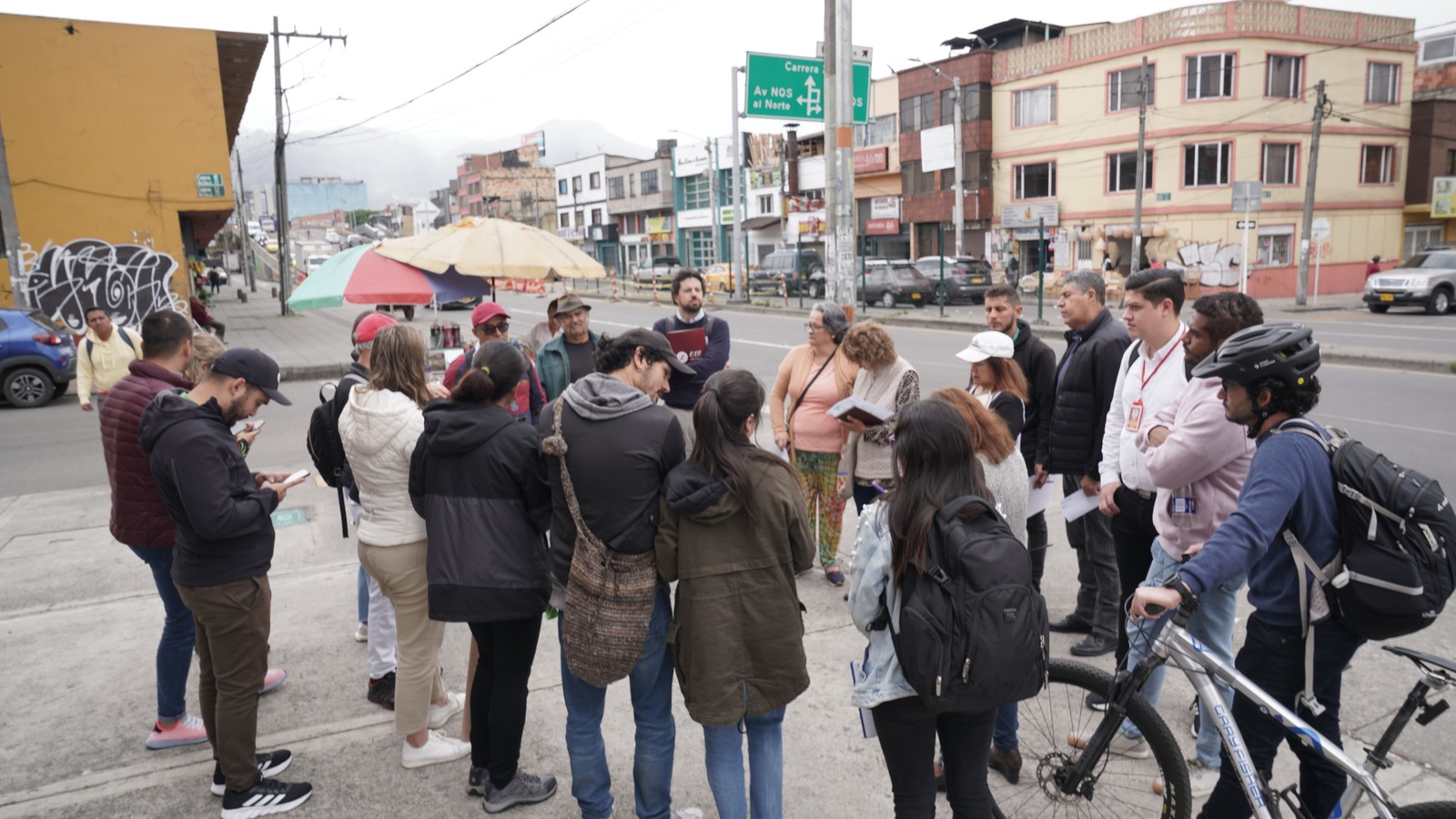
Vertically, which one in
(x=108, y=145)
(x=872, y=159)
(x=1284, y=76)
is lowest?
(x=108, y=145)

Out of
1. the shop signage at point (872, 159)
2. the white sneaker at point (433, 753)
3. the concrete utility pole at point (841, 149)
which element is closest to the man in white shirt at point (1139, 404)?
the white sneaker at point (433, 753)

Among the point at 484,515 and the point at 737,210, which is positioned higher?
the point at 737,210

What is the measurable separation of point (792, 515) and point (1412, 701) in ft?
5.83

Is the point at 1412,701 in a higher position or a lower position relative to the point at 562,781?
higher

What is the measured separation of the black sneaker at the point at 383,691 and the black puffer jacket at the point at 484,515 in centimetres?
126

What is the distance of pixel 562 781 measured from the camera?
3.74 meters

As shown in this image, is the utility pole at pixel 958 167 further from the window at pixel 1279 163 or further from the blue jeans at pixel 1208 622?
the blue jeans at pixel 1208 622

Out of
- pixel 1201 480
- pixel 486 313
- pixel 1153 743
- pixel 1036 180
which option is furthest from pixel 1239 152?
pixel 1153 743

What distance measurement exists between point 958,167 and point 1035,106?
4.08 meters

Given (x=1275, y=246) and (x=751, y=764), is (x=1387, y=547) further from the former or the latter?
(x=1275, y=246)

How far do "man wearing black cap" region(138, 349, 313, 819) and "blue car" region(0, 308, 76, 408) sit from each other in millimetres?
12806

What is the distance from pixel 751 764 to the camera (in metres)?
3.11

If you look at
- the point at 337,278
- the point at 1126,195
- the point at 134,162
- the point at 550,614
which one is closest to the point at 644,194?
the point at 1126,195

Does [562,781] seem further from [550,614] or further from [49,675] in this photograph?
[49,675]
